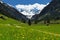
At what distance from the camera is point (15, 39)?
17.5 metres

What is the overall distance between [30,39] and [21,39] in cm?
76

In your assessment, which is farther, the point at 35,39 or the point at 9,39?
the point at 35,39

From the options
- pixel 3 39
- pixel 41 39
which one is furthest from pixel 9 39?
pixel 41 39

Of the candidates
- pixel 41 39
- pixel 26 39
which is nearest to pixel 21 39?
pixel 26 39

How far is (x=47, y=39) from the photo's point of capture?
19.4 metres

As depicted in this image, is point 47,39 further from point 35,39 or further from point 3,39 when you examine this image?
point 3,39

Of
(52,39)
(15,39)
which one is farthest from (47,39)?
(15,39)

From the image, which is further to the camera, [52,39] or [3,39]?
[52,39]

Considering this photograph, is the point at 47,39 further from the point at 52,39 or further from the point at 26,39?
the point at 26,39

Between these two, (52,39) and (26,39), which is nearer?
(26,39)

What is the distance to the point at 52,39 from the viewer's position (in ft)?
62.9

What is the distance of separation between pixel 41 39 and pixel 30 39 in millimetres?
1260

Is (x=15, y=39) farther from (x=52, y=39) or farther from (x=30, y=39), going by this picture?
(x=52, y=39)

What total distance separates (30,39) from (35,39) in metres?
0.46
